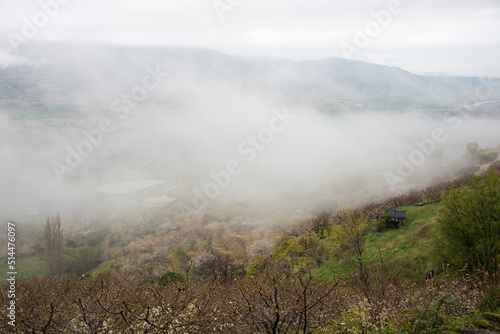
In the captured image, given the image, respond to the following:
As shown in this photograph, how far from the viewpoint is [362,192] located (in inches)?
2862

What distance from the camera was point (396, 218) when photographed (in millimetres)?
24469

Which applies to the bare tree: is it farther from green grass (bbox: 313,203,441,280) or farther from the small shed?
the small shed

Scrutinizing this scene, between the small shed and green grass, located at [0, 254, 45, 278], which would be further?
green grass, located at [0, 254, 45, 278]

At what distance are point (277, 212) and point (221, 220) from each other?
1459 cm

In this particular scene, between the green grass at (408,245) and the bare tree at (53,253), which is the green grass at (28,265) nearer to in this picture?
the bare tree at (53,253)

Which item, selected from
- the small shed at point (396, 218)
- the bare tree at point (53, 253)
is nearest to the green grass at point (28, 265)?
the bare tree at point (53, 253)

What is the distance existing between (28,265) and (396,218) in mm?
57259

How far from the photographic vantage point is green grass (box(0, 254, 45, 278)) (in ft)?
147

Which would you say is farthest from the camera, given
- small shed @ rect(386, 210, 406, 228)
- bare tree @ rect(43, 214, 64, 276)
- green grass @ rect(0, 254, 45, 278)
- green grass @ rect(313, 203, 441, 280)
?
green grass @ rect(0, 254, 45, 278)

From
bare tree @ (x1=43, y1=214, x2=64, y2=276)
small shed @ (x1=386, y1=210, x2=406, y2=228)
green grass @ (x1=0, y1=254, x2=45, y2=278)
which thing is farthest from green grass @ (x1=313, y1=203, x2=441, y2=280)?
green grass @ (x1=0, y1=254, x2=45, y2=278)

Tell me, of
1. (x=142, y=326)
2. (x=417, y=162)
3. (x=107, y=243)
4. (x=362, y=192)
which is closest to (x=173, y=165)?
(x=107, y=243)

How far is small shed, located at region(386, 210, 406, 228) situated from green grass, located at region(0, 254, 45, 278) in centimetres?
5071

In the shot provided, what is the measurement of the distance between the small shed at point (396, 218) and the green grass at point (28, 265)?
50.7 meters

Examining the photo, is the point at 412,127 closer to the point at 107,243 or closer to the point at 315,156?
the point at 315,156
